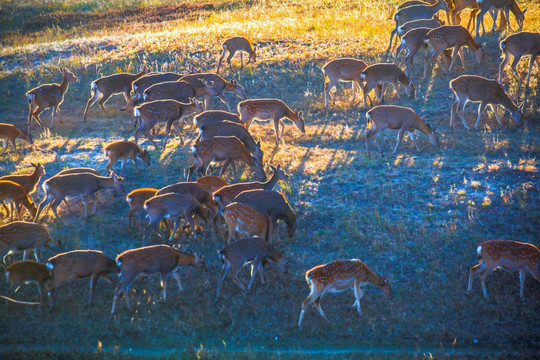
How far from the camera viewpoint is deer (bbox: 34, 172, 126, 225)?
485 inches

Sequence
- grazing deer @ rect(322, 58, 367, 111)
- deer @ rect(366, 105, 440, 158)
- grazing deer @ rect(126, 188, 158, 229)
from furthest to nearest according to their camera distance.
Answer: grazing deer @ rect(322, 58, 367, 111), deer @ rect(366, 105, 440, 158), grazing deer @ rect(126, 188, 158, 229)

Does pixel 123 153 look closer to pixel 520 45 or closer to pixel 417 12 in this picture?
pixel 520 45

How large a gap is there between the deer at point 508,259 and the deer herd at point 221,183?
0.7 inches

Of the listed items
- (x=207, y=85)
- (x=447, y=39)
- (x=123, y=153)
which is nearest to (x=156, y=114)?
(x=123, y=153)

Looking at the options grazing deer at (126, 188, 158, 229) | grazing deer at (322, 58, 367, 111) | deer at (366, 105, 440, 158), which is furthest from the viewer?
grazing deer at (322, 58, 367, 111)

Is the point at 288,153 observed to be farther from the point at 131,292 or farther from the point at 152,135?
the point at 131,292

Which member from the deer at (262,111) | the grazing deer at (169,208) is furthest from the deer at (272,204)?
the deer at (262,111)

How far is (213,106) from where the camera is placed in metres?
19.2

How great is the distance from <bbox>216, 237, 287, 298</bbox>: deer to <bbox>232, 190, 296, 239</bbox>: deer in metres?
1.16

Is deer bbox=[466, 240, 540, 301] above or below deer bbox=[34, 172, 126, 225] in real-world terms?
below

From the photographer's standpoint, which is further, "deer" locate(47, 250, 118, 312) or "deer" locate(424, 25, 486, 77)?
"deer" locate(424, 25, 486, 77)

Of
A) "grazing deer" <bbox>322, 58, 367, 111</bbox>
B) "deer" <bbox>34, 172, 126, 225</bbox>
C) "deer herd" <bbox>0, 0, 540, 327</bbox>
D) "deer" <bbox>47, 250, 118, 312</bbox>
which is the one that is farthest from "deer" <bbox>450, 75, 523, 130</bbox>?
"deer" <bbox>47, 250, 118, 312</bbox>

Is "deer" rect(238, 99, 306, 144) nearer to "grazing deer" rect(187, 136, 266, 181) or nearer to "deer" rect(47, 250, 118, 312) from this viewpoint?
"grazing deer" rect(187, 136, 266, 181)

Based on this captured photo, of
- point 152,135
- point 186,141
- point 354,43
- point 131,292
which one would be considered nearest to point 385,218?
point 131,292
